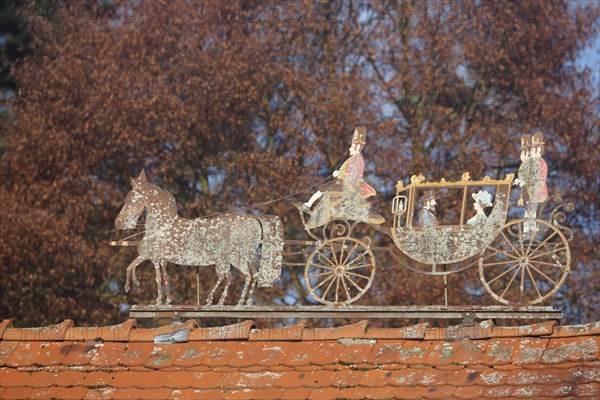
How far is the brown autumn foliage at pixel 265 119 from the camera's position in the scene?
24.4 meters

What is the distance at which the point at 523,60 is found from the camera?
26922mm

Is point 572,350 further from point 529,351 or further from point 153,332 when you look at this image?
point 153,332

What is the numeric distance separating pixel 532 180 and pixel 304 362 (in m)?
2.84

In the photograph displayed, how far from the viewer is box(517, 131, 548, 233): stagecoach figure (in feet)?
39.1

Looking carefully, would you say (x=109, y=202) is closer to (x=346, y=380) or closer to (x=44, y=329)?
(x=44, y=329)

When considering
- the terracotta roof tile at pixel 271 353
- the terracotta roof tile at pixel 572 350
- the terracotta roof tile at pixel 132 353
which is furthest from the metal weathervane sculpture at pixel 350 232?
the terracotta roof tile at pixel 572 350

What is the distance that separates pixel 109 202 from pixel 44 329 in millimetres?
14035

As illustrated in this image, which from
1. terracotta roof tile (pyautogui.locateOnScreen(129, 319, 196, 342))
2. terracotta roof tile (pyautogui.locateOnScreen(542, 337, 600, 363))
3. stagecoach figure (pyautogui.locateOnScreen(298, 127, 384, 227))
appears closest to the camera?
terracotta roof tile (pyautogui.locateOnScreen(542, 337, 600, 363))

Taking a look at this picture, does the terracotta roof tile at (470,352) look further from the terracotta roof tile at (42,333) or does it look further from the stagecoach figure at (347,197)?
the terracotta roof tile at (42,333)

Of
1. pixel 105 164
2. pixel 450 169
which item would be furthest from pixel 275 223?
pixel 105 164

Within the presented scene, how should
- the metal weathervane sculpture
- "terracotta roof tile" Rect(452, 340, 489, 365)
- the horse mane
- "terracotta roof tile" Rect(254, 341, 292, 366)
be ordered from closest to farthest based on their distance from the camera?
"terracotta roof tile" Rect(452, 340, 489, 365) → "terracotta roof tile" Rect(254, 341, 292, 366) → the metal weathervane sculpture → the horse mane

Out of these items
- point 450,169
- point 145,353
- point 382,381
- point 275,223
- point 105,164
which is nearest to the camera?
point 382,381

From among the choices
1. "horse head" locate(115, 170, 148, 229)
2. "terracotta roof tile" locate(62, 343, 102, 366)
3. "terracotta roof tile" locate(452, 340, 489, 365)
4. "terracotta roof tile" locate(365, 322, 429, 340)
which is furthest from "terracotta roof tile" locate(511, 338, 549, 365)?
"horse head" locate(115, 170, 148, 229)

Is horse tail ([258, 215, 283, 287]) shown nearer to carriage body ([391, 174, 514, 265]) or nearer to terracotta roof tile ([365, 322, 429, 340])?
carriage body ([391, 174, 514, 265])
